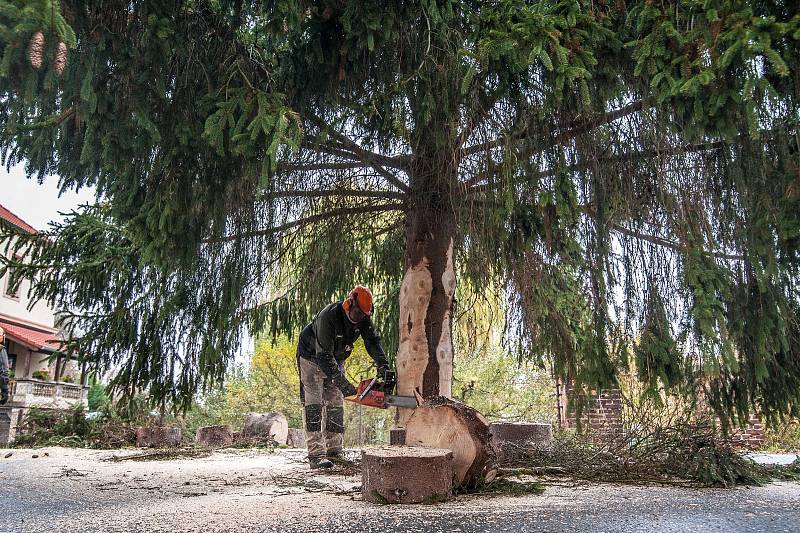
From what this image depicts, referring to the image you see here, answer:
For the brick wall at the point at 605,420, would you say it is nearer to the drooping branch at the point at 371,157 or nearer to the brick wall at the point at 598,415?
the brick wall at the point at 598,415

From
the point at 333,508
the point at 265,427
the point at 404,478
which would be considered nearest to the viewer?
the point at 333,508

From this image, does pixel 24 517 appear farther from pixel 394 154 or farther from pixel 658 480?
pixel 658 480

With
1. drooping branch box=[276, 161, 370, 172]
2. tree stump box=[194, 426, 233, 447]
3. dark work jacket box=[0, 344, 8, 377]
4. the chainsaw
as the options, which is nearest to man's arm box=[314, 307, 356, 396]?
the chainsaw

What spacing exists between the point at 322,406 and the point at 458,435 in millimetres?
2285

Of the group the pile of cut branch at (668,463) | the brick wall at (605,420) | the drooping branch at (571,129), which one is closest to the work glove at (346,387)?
the pile of cut branch at (668,463)

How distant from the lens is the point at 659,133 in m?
4.45

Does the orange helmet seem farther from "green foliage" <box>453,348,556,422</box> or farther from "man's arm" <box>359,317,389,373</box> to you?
"green foliage" <box>453,348,556,422</box>

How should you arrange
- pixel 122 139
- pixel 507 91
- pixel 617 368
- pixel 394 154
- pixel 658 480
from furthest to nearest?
pixel 617 368 → pixel 394 154 → pixel 658 480 → pixel 507 91 → pixel 122 139

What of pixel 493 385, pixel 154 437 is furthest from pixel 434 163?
pixel 493 385

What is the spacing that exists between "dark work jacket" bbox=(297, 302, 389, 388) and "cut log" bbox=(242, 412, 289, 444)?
655 centimetres

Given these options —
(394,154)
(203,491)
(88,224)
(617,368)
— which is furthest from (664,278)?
(88,224)

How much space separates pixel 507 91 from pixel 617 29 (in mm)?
800

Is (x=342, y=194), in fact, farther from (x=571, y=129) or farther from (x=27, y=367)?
(x=27, y=367)

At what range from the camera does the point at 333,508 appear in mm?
3885
